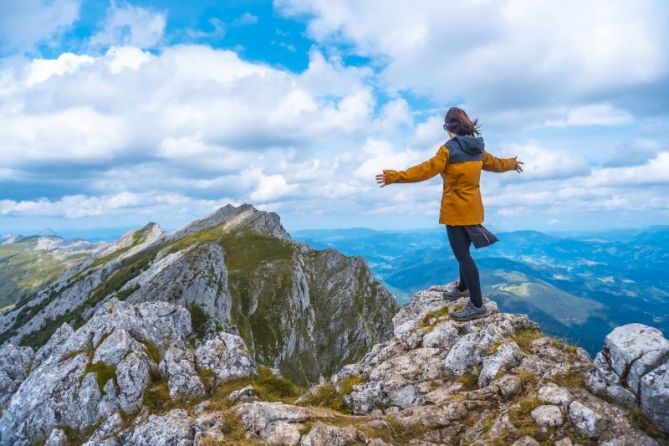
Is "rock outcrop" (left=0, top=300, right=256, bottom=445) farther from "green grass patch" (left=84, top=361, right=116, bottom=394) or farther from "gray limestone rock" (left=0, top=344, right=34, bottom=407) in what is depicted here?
"gray limestone rock" (left=0, top=344, right=34, bottom=407)

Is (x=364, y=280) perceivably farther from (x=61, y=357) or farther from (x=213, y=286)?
(x=61, y=357)

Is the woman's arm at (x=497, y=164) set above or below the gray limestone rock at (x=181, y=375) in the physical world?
above

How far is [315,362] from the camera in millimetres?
131125

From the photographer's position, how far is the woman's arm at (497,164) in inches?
578

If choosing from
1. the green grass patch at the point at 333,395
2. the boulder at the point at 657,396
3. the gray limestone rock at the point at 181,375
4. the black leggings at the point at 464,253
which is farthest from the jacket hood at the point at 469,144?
the gray limestone rock at the point at 181,375

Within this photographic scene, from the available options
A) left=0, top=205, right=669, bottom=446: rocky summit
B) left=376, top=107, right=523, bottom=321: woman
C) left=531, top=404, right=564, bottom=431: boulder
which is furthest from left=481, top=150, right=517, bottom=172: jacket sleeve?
left=531, top=404, right=564, bottom=431: boulder

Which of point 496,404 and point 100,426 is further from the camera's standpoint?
point 100,426

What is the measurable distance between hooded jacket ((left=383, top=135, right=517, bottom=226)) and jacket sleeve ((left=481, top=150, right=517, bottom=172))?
58 cm

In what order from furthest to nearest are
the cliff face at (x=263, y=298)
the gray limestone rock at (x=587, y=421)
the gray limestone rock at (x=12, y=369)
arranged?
the cliff face at (x=263, y=298), the gray limestone rock at (x=12, y=369), the gray limestone rock at (x=587, y=421)

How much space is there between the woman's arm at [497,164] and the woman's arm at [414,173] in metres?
2.64

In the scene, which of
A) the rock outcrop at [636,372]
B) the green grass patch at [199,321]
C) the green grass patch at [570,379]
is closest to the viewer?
the rock outcrop at [636,372]

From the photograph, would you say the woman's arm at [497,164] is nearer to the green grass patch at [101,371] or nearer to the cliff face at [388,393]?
the cliff face at [388,393]

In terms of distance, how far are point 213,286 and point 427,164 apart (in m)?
125

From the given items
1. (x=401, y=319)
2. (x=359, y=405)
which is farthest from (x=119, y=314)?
(x=359, y=405)
